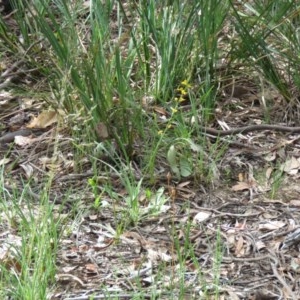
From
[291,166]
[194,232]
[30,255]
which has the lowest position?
[291,166]

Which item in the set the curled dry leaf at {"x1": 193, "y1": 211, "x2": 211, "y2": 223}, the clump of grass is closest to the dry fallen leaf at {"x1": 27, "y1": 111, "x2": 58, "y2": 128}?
the clump of grass

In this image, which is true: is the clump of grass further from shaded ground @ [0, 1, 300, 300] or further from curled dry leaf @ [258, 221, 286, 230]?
curled dry leaf @ [258, 221, 286, 230]

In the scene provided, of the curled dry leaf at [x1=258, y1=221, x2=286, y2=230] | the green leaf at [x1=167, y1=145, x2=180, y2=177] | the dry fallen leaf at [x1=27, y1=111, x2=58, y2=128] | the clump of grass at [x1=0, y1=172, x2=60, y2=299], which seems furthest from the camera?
the dry fallen leaf at [x1=27, y1=111, x2=58, y2=128]

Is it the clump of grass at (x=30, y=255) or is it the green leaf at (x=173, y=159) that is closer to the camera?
the clump of grass at (x=30, y=255)

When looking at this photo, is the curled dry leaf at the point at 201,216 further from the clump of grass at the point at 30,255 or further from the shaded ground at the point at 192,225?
the clump of grass at the point at 30,255

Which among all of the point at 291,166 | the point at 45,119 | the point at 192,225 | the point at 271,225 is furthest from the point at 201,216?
the point at 45,119

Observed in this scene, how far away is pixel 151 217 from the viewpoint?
3205mm

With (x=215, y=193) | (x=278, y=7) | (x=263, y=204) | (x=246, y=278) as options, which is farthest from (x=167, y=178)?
(x=278, y=7)

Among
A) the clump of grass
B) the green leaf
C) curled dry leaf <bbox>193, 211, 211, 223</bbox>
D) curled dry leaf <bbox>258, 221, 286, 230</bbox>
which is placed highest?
the clump of grass

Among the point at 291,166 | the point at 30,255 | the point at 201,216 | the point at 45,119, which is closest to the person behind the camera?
the point at 30,255

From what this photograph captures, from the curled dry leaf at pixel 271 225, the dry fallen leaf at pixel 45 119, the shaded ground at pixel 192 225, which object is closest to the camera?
the shaded ground at pixel 192 225

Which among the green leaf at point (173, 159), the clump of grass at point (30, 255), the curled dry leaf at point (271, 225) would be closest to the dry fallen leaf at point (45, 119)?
the green leaf at point (173, 159)

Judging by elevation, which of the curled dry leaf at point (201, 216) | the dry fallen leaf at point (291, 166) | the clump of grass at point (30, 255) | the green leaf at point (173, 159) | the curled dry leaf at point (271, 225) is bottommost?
the dry fallen leaf at point (291, 166)

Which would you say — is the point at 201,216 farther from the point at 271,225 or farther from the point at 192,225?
the point at 271,225
